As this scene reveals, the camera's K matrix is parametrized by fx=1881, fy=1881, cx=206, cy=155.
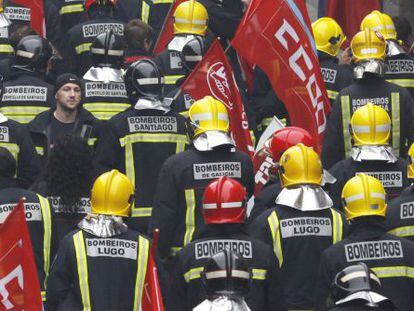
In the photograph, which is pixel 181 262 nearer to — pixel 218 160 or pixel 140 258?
pixel 140 258

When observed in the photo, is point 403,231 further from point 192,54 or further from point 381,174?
point 192,54

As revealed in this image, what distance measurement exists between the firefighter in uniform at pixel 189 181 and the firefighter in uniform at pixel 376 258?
4.90 feet

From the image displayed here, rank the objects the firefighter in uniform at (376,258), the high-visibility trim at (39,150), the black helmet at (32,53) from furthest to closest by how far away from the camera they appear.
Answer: the black helmet at (32,53), the high-visibility trim at (39,150), the firefighter in uniform at (376,258)

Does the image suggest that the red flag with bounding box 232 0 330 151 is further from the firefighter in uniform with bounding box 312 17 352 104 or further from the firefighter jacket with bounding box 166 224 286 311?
the firefighter jacket with bounding box 166 224 286 311

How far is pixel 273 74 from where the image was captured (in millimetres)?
15148

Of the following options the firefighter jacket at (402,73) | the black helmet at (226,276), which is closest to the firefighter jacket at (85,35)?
the firefighter jacket at (402,73)

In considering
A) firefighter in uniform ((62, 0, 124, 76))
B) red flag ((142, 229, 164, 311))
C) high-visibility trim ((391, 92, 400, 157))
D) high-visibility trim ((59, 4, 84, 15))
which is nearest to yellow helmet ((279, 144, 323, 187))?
red flag ((142, 229, 164, 311))

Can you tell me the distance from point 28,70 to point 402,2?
7.34m

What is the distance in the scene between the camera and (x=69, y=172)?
13859 mm

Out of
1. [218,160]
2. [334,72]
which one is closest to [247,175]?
[218,160]

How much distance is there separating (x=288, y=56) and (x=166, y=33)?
3097 mm

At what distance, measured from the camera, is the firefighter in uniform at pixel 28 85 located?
16203 millimetres

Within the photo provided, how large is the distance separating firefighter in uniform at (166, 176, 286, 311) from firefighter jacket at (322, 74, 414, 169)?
302cm

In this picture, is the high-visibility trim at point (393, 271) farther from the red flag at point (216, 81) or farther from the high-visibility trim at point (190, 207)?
the red flag at point (216, 81)
